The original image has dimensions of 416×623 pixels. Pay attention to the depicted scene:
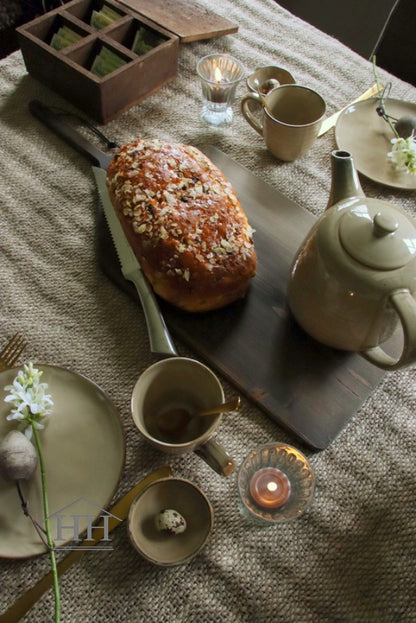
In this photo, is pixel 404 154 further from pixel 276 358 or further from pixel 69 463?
pixel 69 463

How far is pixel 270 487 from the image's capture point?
0.59 metres

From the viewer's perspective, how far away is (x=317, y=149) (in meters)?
0.97

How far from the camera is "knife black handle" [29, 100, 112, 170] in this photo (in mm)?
892

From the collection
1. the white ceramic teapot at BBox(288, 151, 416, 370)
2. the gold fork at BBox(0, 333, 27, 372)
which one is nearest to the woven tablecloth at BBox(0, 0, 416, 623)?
the gold fork at BBox(0, 333, 27, 372)

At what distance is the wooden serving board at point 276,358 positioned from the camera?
650 mm

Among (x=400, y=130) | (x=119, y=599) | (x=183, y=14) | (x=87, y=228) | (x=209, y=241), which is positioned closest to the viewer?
(x=119, y=599)

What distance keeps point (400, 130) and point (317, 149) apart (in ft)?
0.49

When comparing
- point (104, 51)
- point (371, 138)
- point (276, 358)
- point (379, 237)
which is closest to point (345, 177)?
point (379, 237)

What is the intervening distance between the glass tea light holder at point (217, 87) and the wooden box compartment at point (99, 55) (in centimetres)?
7

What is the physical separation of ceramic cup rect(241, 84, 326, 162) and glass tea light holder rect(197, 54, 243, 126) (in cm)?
7

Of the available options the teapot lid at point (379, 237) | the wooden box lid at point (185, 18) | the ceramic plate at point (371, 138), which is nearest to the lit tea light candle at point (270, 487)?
the teapot lid at point (379, 237)

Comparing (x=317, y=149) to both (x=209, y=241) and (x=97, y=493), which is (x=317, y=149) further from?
(x=97, y=493)

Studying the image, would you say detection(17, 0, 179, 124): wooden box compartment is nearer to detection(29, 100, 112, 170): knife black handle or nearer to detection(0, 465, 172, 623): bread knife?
detection(29, 100, 112, 170): knife black handle

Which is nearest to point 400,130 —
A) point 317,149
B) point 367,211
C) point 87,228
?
point 317,149
